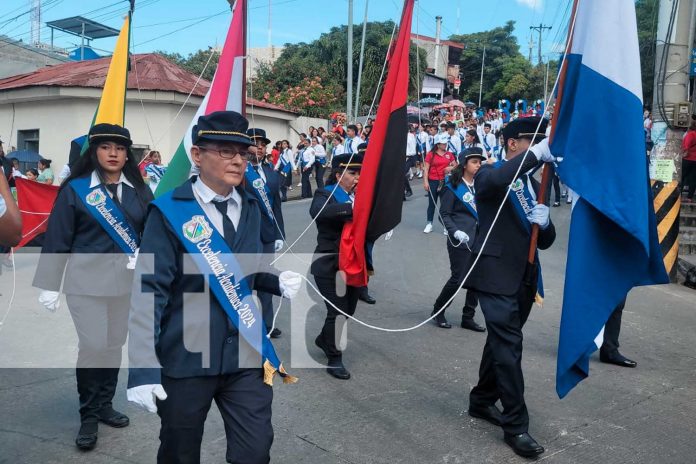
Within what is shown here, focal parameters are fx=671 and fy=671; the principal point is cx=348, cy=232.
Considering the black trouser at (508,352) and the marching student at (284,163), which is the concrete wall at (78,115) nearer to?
the marching student at (284,163)

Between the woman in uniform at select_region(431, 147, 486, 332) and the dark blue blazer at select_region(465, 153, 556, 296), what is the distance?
2.53 meters

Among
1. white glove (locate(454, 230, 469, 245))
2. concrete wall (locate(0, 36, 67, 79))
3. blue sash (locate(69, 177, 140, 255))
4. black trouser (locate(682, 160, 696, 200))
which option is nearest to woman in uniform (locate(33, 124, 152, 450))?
blue sash (locate(69, 177, 140, 255))

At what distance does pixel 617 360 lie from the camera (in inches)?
241

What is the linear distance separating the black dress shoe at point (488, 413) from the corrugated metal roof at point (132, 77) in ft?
48.0

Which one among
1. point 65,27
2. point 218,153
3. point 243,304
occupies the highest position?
point 65,27

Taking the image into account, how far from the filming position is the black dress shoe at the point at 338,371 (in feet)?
18.4

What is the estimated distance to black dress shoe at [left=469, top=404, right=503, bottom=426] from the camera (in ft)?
15.3

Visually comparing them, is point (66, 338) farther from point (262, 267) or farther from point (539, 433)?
point (539, 433)

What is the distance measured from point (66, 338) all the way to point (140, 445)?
2.67 m

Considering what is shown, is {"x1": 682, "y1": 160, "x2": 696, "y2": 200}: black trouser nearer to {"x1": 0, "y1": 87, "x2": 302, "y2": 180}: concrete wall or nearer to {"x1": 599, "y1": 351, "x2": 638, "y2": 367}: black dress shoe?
{"x1": 599, "y1": 351, "x2": 638, "y2": 367}: black dress shoe

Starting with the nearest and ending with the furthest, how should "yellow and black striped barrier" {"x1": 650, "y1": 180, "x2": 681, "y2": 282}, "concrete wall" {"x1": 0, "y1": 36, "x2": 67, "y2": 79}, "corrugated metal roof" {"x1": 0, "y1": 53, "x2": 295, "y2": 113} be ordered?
"yellow and black striped barrier" {"x1": 650, "y1": 180, "x2": 681, "y2": 282}, "corrugated metal roof" {"x1": 0, "y1": 53, "x2": 295, "y2": 113}, "concrete wall" {"x1": 0, "y1": 36, "x2": 67, "y2": 79}

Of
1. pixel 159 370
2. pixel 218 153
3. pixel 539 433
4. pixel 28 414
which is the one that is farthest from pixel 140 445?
pixel 539 433

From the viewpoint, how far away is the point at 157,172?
11.2 metres

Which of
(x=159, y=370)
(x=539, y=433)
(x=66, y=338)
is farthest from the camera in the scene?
(x=66, y=338)
